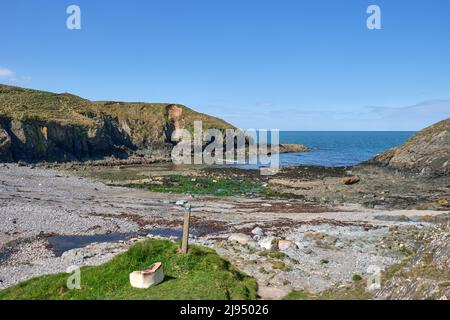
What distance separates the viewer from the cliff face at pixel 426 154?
69.4 m

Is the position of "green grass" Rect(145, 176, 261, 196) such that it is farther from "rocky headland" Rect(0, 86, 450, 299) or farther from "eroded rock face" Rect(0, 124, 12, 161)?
"eroded rock face" Rect(0, 124, 12, 161)

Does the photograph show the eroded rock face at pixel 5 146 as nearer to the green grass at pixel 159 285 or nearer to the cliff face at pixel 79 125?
the cliff face at pixel 79 125

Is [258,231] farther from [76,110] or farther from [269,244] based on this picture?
[76,110]

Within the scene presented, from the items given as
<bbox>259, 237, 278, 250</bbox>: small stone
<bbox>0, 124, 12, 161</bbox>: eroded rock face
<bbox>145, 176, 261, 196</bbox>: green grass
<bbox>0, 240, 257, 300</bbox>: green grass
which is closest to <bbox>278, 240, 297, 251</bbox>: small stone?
<bbox>259, 237, 278, 250</bbox>: small stone

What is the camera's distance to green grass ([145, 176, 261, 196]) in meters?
54.1

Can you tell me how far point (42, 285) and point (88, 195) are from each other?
31.6m

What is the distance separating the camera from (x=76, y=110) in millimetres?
107312

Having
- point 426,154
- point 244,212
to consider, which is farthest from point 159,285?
point 426,154

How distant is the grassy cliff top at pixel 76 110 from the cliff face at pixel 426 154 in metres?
59.3

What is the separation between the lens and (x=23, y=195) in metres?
44.6
